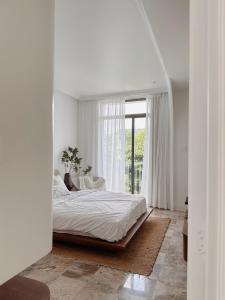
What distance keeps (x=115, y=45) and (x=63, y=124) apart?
3.03 metres

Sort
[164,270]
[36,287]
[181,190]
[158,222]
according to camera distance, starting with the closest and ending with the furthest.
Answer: [36,287]
[164,270]
[158,222]
[181,190]

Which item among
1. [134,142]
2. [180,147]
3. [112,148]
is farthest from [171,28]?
[112,148]

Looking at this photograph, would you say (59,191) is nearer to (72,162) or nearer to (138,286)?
(72,162)

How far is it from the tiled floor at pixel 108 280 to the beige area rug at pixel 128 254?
0.33ft

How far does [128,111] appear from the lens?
6.23m

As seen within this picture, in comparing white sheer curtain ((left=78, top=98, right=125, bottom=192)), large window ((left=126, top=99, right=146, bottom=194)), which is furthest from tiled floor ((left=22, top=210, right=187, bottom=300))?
white sheer curtain ((left=78, top=98, right=125, bottom=192))

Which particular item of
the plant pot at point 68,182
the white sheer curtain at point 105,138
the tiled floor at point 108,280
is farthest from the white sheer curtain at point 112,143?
the tiled floor at point 108,280

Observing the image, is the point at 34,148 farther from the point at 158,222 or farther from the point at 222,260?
the point at 158,222

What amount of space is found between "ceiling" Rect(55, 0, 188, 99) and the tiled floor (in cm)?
282

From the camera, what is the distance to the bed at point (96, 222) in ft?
9.60

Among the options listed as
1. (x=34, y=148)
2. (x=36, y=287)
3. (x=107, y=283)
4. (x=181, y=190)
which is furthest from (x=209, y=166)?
(x=181, y=190)

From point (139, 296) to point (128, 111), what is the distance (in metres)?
4.79

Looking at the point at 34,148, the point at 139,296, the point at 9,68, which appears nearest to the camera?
the point at 9,68

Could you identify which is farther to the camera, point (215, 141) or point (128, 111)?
point (128, 111)
